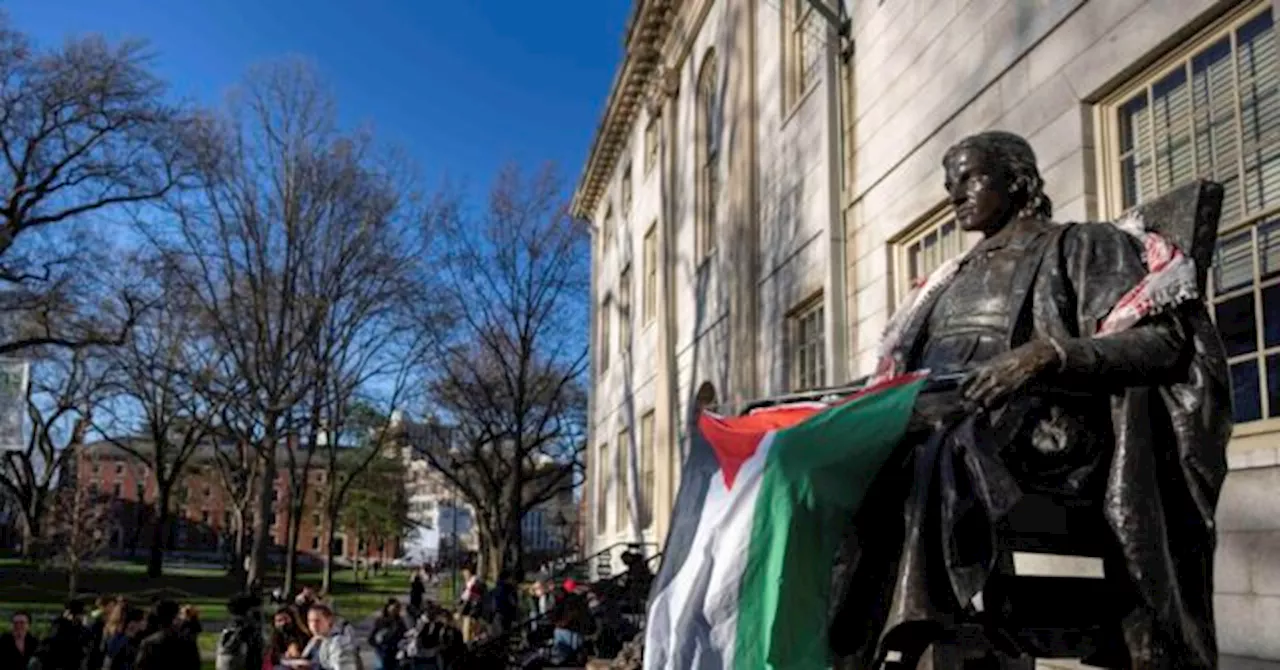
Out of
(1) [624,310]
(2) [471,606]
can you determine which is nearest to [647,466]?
(2) [471,606]

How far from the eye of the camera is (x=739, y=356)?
53.3 feet

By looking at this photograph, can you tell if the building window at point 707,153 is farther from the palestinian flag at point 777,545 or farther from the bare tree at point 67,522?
the bare tree at point 67,522

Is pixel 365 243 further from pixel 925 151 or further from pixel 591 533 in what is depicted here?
pixel 925 151

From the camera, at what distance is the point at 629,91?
85.7 feet

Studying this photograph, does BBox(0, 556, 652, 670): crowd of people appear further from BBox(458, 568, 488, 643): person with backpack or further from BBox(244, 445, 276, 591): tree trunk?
BBox(244, 445, 276, 591): tree trunk

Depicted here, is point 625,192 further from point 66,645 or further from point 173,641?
point 173,641

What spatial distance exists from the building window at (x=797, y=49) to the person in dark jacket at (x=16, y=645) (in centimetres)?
1082

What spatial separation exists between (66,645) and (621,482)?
16332mm

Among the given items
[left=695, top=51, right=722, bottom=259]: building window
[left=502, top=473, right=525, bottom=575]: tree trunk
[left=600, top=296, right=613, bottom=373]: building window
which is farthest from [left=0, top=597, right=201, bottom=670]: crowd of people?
[left=502, top=473, right=525, bottom=575]: tree trunk

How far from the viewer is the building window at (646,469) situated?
23.3 metres

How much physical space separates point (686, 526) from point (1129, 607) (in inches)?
42.8

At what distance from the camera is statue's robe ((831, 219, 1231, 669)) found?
8.30ft

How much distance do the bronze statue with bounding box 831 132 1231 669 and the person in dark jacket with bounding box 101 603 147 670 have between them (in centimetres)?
975

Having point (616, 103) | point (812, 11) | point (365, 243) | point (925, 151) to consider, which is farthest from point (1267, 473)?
point (616, 103)
